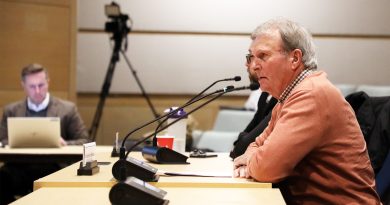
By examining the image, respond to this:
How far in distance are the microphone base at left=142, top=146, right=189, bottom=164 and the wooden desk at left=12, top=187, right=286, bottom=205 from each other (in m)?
0.57

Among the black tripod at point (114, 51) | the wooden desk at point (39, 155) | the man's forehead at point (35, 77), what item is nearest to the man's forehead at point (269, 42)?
the wooden desk at point (39, 155)

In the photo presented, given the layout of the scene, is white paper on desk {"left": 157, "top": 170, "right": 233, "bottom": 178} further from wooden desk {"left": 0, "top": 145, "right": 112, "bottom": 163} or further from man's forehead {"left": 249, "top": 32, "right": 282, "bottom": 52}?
wooden desk {"left": 0, "top": 145, "right": 112, "bottom": 163}

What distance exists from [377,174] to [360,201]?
0.86 meters

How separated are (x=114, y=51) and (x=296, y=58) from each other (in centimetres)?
357

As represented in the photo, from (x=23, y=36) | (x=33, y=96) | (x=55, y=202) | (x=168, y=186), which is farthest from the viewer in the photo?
(x=23, y=36)

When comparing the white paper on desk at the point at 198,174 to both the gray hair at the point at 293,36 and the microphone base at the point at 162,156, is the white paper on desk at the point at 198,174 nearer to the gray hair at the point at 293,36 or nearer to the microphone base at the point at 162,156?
the microphone base at the point at 162,156

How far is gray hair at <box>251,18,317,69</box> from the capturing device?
193cm

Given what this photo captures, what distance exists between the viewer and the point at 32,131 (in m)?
3.39

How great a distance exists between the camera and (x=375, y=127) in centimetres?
269

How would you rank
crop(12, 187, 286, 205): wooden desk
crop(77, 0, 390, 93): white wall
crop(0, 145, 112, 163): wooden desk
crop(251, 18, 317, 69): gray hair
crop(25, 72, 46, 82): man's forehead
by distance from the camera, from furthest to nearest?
crop(77, 0, 390, 93): white wall
crop(25, 72, 46, 82): man's forehead
crop(0, 145, 112, 163): wooden desk
crop(251, 18, 317, 69): gray hair
crop(12, 187, 286, 205): wooden desk

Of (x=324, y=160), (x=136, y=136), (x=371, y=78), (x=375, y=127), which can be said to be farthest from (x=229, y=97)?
(x=324, y=160)

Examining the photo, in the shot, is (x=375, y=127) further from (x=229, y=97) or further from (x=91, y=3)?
(x=91, y=3)

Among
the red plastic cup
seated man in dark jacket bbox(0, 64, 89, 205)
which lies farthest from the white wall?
the red plastic cup

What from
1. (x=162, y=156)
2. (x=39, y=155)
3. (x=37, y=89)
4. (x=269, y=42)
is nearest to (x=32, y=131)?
(x=39, y=155)
